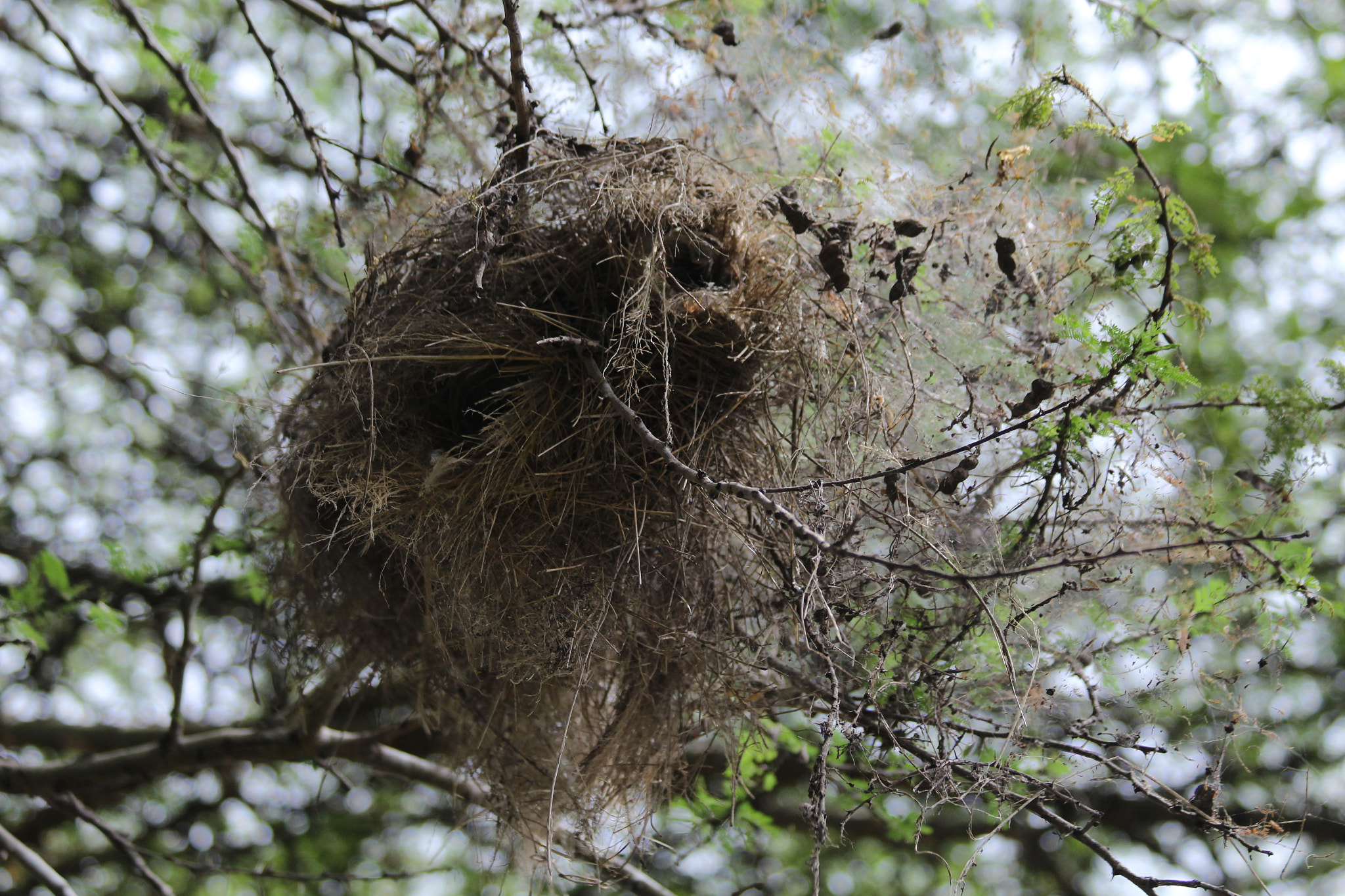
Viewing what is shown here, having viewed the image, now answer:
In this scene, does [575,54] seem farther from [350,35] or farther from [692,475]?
[692,475]

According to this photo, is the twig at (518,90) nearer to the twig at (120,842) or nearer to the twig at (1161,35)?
the twig at (1161,35)

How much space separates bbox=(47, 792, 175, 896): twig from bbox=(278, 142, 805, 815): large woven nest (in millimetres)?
1106

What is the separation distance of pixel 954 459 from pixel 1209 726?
565mm

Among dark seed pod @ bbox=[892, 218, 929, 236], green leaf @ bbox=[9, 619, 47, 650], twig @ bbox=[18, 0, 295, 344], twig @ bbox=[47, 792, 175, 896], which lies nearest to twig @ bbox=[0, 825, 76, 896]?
twig @ bbox=[47, 792, 175, 896]

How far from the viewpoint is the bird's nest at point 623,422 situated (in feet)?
4.47

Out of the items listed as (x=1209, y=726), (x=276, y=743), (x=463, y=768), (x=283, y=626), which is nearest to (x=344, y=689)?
(x=283, y=626)

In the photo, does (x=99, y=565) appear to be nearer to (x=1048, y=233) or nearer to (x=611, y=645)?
(x=611, y=645)

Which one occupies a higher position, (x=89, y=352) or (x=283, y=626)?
(x=89, y=352)

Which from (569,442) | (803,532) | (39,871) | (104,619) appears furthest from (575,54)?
(39,871)

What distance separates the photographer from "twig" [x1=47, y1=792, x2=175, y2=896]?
2137mm

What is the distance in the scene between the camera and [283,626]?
6.07 feet

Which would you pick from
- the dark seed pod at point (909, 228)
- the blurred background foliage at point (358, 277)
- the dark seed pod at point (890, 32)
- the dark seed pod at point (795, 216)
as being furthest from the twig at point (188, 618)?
the dark seed pod at point (890, 32)

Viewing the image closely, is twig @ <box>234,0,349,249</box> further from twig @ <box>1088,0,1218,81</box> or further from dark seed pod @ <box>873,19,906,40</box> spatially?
twig @ <box>1088,0,1218,81</box>

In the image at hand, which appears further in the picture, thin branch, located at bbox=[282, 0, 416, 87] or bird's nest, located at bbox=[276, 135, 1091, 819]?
thin branch, located at bbox=[282, 0, 416, 87]
